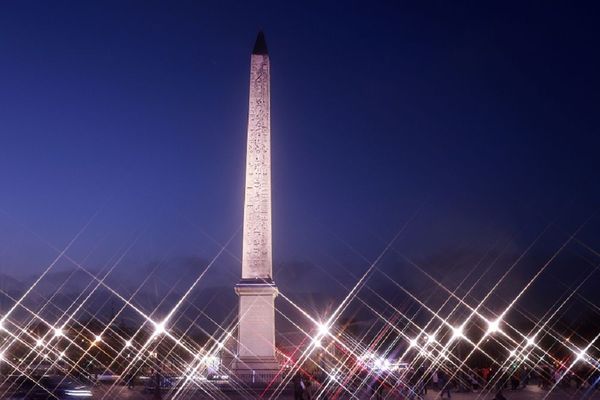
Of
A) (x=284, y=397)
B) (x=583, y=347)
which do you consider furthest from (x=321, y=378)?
(x=583, y=347)

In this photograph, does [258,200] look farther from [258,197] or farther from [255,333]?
[255,333]

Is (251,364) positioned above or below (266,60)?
below

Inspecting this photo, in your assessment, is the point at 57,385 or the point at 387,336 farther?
the point at 387,336

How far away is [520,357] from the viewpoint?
49.8 metres

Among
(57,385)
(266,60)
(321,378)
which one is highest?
(266,60)

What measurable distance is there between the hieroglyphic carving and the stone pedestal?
1.77 ft

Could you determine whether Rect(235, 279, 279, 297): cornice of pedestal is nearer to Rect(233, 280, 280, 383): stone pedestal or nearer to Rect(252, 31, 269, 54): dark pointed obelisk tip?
Rect(233, 280, 280, 383): stone pedestal

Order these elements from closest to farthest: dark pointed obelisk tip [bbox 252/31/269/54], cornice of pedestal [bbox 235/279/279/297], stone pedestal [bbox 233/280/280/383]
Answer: cornice of pedestal [bbox 235/279/279/297]
stone pedestal [bbox 233/280/280/383]
dark pointed obelisk tip [bbox 252/31/269/54]

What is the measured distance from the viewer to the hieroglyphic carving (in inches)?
851

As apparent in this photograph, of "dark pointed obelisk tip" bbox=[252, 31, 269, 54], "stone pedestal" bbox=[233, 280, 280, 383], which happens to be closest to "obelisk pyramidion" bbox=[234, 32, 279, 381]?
"stone pedestal" bbox=[233, 280, 280, 383]

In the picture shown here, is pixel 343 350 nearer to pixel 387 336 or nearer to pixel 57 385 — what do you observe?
pixel 387 336

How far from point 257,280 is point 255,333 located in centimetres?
192

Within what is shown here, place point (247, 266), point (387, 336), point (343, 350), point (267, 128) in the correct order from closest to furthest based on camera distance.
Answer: point (247, 266) → point (267, 128) → point (343, 350) → point (387, 336)

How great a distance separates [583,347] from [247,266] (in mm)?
41050
